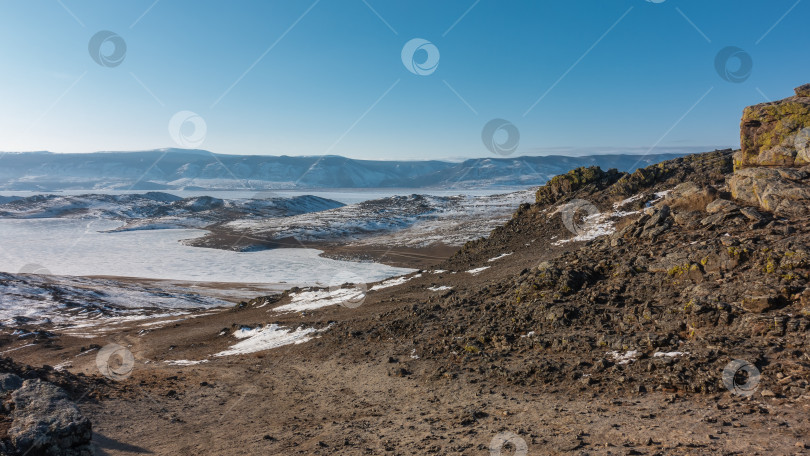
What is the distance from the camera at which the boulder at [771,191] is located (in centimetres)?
1404

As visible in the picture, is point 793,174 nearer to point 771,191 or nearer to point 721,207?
point 771,191

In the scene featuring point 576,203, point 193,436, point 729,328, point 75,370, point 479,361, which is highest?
point 576,203

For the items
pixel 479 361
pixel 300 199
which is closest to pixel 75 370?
pixel 479 361

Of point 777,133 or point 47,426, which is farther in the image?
point 777,133

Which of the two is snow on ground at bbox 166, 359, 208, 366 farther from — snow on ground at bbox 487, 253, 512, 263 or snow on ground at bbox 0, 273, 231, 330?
snow on ground at bbox 487, 253, 512, 263

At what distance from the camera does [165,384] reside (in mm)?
14914

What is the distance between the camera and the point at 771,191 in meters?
15.0

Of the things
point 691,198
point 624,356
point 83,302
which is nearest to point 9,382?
point 624,356

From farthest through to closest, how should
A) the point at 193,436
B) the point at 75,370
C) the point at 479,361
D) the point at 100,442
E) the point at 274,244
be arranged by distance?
the point at 274,244, the point at 75,370, the point at 479,361, the point at 193,436, the point at 100,442

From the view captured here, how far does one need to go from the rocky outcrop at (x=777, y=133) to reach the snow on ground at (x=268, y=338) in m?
22.0

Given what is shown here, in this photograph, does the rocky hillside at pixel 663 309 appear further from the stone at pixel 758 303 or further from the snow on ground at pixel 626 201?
the snow on ground at pixel 626 201

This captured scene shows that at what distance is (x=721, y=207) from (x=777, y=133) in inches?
222

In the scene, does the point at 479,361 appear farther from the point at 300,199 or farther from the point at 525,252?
the point at 300,199

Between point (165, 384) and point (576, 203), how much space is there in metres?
36.1
